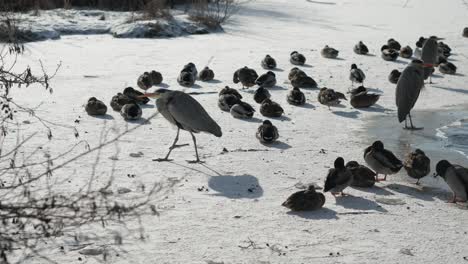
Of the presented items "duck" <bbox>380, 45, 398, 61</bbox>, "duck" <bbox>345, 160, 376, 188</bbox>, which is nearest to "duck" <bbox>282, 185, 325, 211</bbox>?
"duck" <bbox>345, 160, 376, 188</bbox>

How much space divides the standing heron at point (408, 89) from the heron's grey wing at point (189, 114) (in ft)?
10.7

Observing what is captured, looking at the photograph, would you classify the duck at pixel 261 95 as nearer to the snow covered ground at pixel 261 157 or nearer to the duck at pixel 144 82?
the snow covered ground at pixel 261 157

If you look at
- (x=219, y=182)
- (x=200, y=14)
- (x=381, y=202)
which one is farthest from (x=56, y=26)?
(x=381, y=202)

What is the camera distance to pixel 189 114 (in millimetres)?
8281

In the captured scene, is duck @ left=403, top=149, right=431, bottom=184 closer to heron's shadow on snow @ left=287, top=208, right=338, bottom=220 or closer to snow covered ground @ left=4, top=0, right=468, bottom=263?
snow covered ground @ left=4, top=0, right=468, bottom=263

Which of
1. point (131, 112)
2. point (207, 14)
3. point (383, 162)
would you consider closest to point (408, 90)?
point (383, 162)

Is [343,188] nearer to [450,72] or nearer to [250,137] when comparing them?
[250,137]

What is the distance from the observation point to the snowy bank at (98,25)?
17.3 metres

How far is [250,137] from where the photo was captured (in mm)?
9430

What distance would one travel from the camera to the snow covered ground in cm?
582

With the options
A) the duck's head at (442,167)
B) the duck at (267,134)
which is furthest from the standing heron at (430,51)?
the duck's head at (442,167)

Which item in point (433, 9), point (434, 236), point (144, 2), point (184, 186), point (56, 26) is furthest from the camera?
point (433, 9)

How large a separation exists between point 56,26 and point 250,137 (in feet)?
33.2

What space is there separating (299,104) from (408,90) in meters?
1.82
